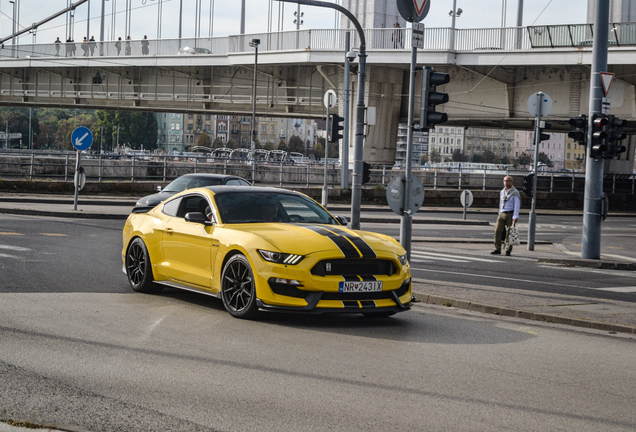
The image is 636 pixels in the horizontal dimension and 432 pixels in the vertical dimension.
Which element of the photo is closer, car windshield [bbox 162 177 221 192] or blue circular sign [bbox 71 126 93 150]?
car windshield [bbox 162 177 221 192]

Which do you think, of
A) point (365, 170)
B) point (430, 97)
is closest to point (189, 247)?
point (430, 97)

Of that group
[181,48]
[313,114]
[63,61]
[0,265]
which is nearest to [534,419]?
[0,265]

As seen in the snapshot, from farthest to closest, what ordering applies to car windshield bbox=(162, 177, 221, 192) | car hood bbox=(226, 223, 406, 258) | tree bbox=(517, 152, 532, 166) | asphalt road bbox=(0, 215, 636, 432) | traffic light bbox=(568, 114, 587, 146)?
1. tree bbox=(517, 152, 532, 166)
2. car windshield bbox=(162, 177, 221, 192)
3. traffic light bbox=(568, 114, 587, 146)
4. car hood bbox=(226, 223, 406, 258)
5. asphalt road bbox=(0, 215, 636, 432)

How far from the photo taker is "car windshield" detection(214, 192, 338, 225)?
29.1 feet

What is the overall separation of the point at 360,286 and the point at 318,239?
63cm

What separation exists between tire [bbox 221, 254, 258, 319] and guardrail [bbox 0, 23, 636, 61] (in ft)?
101

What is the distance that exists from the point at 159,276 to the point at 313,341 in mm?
2989

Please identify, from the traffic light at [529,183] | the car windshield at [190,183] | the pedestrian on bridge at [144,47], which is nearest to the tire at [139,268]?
the car windshield at [190,183]

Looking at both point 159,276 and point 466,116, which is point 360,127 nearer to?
point 159,276

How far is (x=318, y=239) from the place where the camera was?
7992 mm

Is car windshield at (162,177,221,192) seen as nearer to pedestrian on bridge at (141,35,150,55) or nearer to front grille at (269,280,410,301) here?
front grille at (269,280,410,301)

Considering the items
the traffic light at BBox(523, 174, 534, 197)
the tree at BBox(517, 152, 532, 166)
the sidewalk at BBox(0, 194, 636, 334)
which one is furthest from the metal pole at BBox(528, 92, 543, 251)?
the tree at BBox(517, 152, 532, 166)

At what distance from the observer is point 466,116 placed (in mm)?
41375

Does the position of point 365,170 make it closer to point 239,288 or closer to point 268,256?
point 239,288
